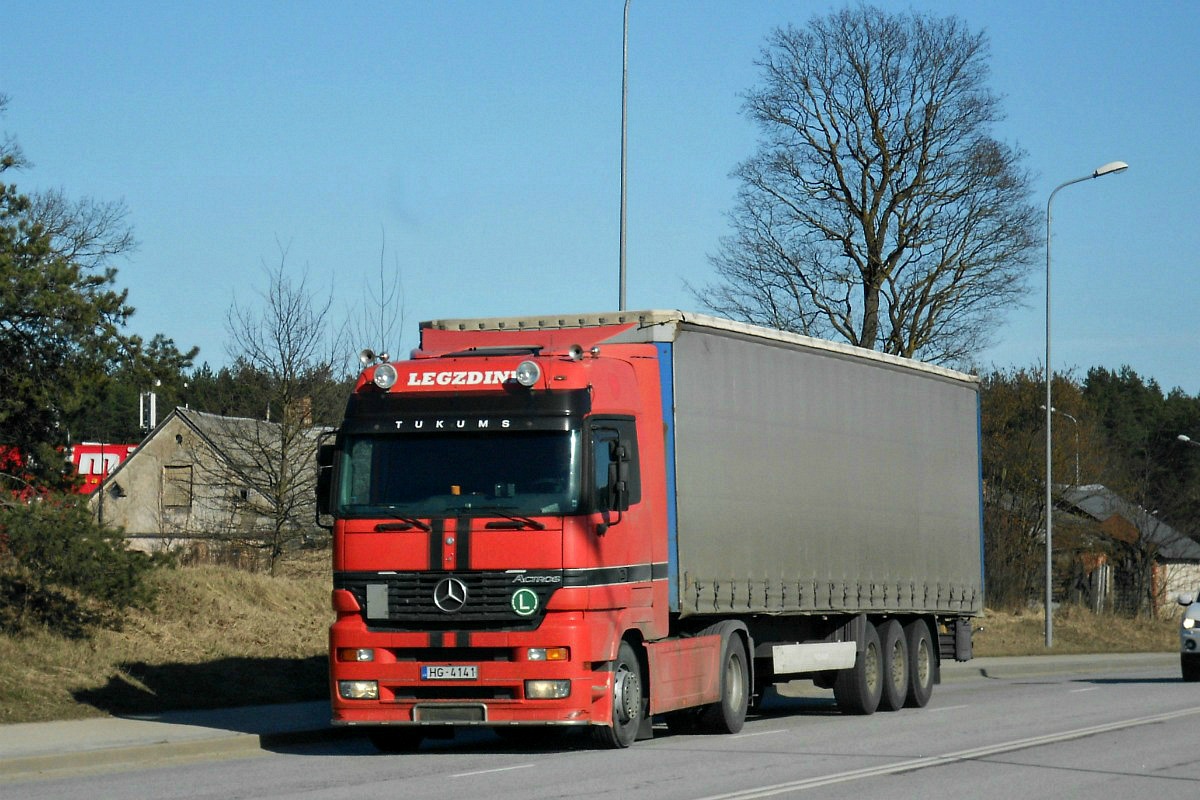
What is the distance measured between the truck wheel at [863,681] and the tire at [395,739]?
19.8 ft

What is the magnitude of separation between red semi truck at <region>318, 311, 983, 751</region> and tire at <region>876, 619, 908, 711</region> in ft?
3.35

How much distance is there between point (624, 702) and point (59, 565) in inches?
348

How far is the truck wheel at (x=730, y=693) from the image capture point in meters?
16.4

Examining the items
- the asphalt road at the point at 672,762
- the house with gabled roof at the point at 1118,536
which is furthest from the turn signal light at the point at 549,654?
the house with gabled roof at the point at 1118,536

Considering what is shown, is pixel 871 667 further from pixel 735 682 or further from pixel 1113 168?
pixel 1113 168

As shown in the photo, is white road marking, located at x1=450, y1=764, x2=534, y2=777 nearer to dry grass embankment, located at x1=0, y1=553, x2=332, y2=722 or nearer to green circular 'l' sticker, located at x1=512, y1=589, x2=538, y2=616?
green circular 'l' sticker, located at x1=512, y1=589, x2=538, y2=616

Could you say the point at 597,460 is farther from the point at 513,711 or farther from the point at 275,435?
the point at 275,435

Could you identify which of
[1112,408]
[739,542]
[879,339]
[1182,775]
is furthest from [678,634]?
[1112,408]

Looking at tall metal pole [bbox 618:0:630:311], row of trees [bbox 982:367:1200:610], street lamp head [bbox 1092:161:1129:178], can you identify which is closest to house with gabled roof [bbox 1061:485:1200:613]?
row of trees [bbox 982:367:1200:610]

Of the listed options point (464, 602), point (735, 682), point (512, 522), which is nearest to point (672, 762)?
point (464, 602)

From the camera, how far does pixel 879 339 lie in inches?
1688

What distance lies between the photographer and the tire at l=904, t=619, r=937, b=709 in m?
21.1

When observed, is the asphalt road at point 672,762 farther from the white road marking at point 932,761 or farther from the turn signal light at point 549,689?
the turn signal light at point 549,689

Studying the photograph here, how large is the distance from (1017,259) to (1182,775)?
1225 inches
